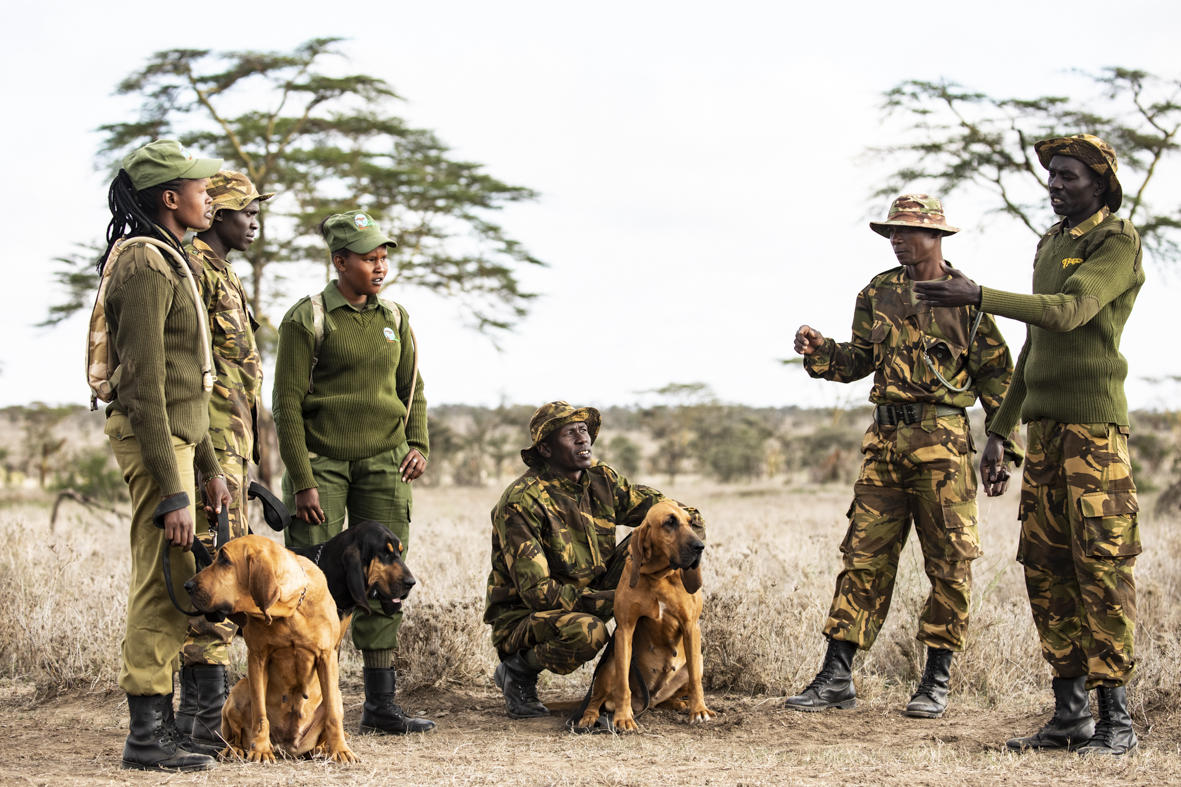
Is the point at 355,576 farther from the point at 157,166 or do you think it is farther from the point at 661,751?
the point at 157,166

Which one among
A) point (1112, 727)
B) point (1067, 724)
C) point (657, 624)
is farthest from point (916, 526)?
point (657, 624)

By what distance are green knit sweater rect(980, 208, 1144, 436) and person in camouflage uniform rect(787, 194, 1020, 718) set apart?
0.59 meters

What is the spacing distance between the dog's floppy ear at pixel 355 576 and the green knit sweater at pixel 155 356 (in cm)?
64

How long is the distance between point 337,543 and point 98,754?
52.0 inches

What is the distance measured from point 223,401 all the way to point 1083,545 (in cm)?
345

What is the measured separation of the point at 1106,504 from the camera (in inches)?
177

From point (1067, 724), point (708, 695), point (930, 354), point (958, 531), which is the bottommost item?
point (708, 695)

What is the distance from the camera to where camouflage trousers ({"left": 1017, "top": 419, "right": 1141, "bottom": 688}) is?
177 inches

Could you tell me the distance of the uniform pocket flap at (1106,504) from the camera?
448 cm

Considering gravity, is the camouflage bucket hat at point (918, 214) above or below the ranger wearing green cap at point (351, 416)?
above

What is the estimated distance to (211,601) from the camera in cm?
394

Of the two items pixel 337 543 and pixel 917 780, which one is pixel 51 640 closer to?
pixel 337 543

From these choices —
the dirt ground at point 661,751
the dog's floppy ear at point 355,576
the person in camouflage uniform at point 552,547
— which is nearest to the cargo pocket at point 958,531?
the dirt ground at point 661,751

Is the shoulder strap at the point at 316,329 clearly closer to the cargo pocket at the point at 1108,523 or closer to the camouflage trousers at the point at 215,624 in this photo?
the camouflage trousers at the point at 215,624
